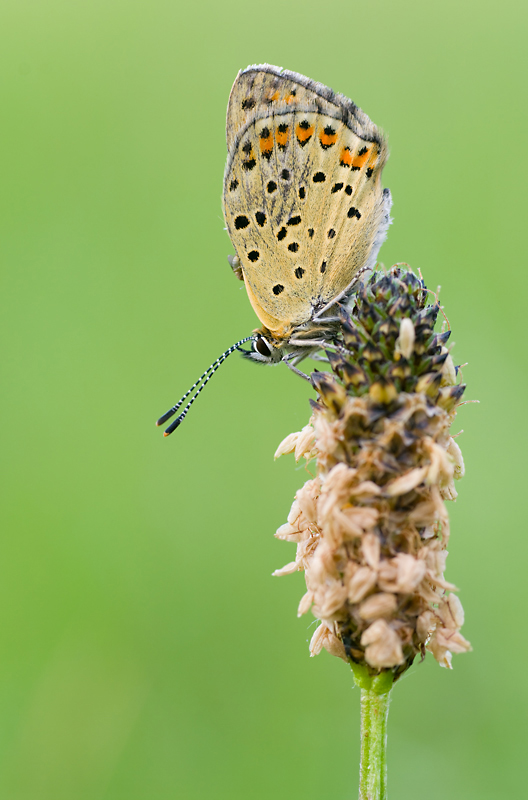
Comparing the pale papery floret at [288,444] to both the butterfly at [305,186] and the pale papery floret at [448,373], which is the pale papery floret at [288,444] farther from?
the butterfly at [305,186]

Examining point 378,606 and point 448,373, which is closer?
point 378,606

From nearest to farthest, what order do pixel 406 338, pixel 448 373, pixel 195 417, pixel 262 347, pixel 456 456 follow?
pixel 406 338 → pixel 448 373 → pixel 456 456 → pixel 262 347 → pixel 195 417

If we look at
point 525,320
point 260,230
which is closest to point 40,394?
point 260,230

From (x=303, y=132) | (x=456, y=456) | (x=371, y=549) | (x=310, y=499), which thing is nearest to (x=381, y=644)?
(x=371, y=549)

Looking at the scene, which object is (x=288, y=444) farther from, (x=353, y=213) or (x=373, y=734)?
(x=353, y=213)

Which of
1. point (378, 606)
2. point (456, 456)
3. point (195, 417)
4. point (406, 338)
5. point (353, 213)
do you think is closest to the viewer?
point (378, 606)

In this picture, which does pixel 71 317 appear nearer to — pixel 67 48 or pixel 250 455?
pixel 250 455

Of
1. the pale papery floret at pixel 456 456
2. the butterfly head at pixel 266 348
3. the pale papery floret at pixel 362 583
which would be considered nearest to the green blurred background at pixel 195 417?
the pale papery floret at pixel 362 583

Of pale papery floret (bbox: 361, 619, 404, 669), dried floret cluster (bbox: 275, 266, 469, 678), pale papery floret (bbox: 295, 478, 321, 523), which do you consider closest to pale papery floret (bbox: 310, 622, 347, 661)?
dried floret cluster (bbox: 275, 266, 469, 678)
